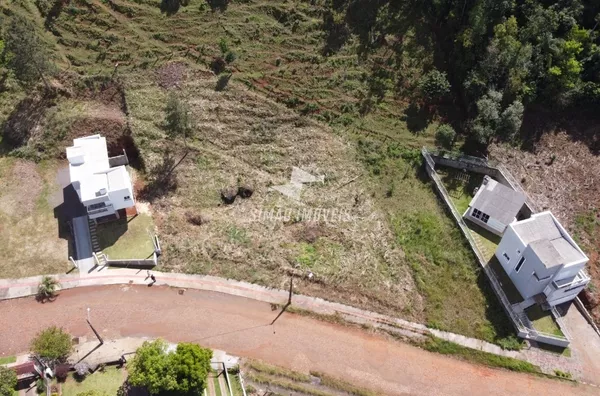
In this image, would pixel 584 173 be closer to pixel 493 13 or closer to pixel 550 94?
pixel 550 94

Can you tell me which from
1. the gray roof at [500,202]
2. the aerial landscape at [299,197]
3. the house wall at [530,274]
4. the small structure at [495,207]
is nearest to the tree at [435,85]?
the aerial landscape at [299,197]

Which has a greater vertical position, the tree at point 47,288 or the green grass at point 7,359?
the tree at point 47,288

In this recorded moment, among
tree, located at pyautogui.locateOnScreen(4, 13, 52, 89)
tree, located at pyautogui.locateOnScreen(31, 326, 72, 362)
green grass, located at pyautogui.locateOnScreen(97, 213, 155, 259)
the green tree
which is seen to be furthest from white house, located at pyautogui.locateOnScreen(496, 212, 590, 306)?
tree, located at pyautogui.locateOnScreen(4, 13, 52, 89)

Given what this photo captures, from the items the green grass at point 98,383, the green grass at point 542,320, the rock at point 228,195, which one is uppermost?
the green grass at point 542,320

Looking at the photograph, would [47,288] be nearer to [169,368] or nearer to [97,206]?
[97,206]

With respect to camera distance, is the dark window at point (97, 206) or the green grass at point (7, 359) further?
the dark window at point (97, 206)

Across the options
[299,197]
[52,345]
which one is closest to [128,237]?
[52,345]

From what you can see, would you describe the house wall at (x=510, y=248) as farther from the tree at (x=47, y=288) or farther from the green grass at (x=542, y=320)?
the tree at (x=47, y=288)
